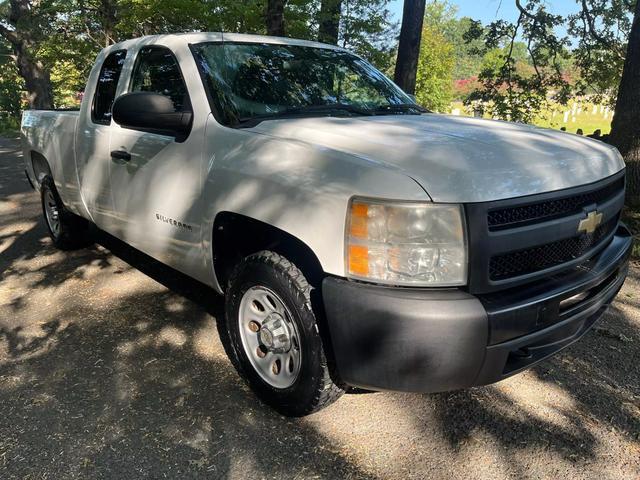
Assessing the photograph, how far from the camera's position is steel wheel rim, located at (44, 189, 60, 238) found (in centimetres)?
515

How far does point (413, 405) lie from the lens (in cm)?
276

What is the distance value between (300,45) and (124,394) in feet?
8.45

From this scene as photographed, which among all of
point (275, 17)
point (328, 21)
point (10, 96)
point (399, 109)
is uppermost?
point (328, 21)

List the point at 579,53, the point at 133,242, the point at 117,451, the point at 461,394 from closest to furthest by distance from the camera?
the point at 117,451 < the point at 461,394 < the point at 133,242 < the point at 579,53

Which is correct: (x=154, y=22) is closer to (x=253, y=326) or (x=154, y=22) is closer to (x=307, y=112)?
(x=307, y=112)

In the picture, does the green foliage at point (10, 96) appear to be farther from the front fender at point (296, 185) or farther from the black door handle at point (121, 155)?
the front fender at point (296, 185)

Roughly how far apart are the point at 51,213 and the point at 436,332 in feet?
15.1

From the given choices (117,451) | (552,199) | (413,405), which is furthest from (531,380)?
(117,451)

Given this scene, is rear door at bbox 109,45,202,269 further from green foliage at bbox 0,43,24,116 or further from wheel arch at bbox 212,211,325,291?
green foliage at bbox 0,43,24,116

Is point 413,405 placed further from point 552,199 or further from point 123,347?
point 123,347

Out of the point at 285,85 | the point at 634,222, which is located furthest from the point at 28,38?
the point at 634,222

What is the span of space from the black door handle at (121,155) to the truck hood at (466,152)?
1.19 meters

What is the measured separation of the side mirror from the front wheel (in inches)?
35.6

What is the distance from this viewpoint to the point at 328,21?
12633mm
